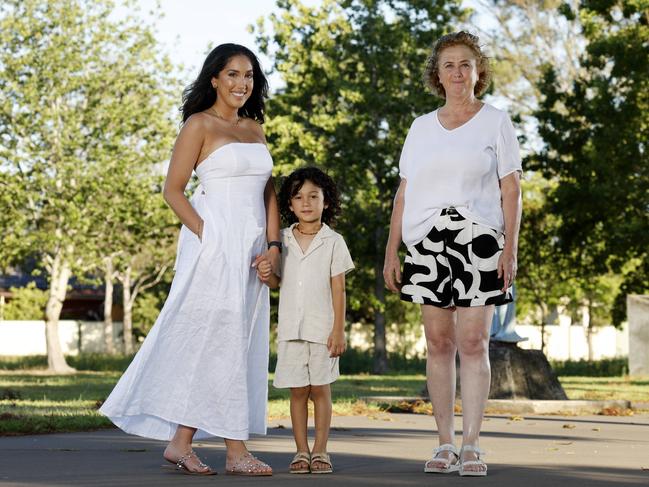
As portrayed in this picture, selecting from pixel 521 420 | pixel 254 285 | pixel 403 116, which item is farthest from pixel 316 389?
pixel 403 116

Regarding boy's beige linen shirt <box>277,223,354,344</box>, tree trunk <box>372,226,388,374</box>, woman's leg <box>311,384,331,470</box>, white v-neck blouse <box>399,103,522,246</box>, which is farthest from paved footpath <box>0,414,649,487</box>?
tree trunk <box>372,226,388,374</box>

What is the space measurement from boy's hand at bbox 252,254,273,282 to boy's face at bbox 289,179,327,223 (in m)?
0.42

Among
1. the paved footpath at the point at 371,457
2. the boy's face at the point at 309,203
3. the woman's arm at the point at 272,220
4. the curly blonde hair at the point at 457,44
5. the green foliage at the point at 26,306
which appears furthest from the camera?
the green foliage at the point at 26,306

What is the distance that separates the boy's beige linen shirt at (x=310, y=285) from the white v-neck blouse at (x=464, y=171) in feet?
1.58

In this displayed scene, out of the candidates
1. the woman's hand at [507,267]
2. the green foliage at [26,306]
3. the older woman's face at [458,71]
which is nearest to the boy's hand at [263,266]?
the woman's hand at [507,267]

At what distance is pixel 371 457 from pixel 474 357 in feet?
4.67

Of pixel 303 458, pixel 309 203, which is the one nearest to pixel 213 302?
pixel 309 203

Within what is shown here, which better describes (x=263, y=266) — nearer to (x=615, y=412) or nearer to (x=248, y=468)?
(x=248, y=468)

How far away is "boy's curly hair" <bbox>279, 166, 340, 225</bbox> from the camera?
7477 millimetres

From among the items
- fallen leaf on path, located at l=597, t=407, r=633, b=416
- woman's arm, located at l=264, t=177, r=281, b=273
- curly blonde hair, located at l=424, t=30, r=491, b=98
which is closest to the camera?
woman's arm, located at l=264, t=177, r=281, b=273

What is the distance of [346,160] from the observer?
127ft

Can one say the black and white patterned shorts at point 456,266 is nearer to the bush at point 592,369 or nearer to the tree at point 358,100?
the bush at point 592,369

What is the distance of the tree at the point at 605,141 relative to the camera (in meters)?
29.1

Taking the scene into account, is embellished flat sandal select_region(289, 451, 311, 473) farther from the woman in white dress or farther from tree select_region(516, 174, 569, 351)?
tree select_region(516, 174, 569, 351)
